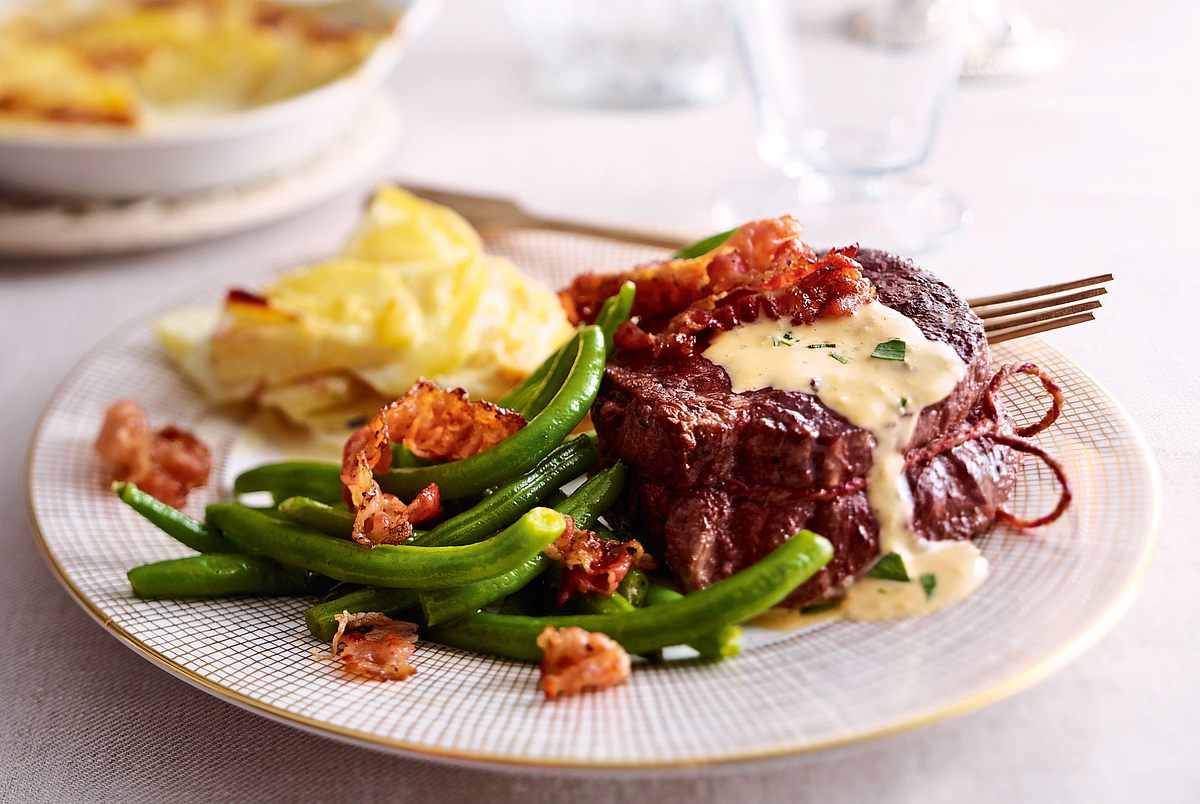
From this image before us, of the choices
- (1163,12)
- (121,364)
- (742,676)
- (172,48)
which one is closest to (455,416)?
(742,676)

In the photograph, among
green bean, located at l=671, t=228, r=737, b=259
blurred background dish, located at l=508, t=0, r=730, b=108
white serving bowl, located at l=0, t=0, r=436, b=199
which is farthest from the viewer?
blurred background dish, located at l=508, t=0, r=730, b=108

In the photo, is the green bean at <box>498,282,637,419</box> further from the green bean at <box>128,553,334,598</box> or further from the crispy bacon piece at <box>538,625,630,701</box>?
the crispy bacon piece at <box>538,625,630,701</box>

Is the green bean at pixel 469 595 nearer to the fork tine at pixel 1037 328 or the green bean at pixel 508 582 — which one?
the green bean at pixel 508 582

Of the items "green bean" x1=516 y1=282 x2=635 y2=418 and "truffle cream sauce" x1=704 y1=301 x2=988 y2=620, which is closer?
"truffle cream sauce" x1=704 y1=301 x2=988 y2=620

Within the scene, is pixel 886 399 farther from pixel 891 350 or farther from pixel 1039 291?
pixel 1039 291

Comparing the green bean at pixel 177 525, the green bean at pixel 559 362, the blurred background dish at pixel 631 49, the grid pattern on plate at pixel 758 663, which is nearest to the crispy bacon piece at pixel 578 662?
the grid pattern on plate at pixel 758 663

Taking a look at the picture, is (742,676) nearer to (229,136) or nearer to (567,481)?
(567,481)

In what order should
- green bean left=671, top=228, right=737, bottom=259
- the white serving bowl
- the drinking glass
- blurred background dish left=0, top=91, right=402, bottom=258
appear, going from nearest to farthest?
green bean left=671, top=228, right=737, bottom=259 < the drinking glass < the white serving bowl < blurred background dish left=0, top=91, right=402, bottom=258

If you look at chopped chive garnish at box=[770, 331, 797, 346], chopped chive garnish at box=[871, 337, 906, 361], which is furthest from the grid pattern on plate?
chopped chive garnish at box=[770, 331, 797, 346]
